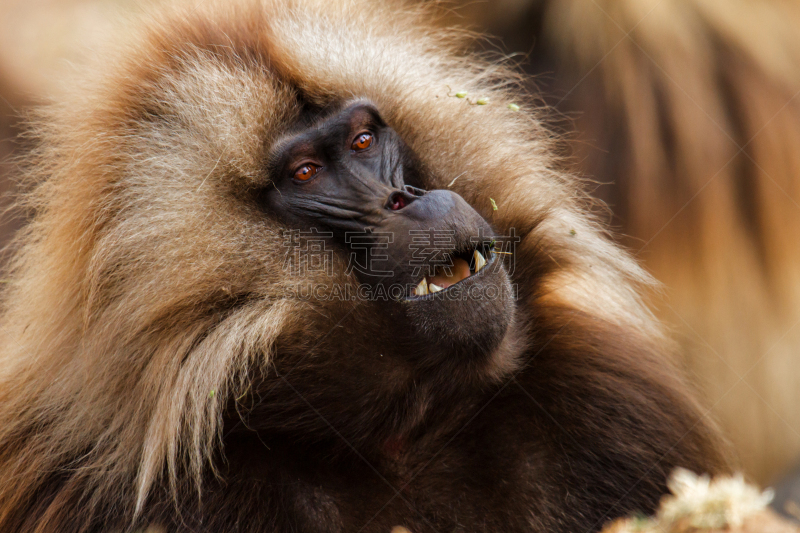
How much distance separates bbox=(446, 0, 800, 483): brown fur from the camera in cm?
361

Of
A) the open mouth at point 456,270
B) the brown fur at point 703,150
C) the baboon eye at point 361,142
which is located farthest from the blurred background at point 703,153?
the open mouth at point 456,270

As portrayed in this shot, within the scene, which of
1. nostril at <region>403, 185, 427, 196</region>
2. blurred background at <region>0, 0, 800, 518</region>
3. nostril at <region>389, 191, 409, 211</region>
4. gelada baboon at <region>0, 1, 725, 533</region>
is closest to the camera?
gelada baboon at <region>0, 1, 725, 533</region>

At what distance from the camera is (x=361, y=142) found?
2.28 meters

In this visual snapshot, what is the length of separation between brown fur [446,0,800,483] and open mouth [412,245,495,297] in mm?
1686

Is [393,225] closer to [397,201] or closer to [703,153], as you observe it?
[397,201]

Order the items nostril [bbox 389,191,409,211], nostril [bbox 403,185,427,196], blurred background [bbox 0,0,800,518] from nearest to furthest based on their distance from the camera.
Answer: nostril [bbox 389,191,409,211]
nostril [bbox 403,185,427,196]
blurred background [bbox 0,0,800,518]

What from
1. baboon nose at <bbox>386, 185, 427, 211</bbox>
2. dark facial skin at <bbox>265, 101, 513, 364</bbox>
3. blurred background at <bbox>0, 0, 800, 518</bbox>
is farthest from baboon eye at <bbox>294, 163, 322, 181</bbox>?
blurred background at <bbox>0, 0, 800, 518</bbox>

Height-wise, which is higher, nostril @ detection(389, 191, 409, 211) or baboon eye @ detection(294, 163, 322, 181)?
nostril @ detection(389, 191, 409, 211)

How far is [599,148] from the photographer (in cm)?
382

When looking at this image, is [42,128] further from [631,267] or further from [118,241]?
[631,267]

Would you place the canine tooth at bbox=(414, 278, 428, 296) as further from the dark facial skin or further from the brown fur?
the brown fur

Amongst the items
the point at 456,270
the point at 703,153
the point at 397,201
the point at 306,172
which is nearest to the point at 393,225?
the point at 397,201

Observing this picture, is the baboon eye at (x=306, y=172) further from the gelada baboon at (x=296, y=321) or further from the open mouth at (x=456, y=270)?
the open mouth at (x=456, y=270)

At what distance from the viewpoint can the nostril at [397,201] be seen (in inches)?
83.0
